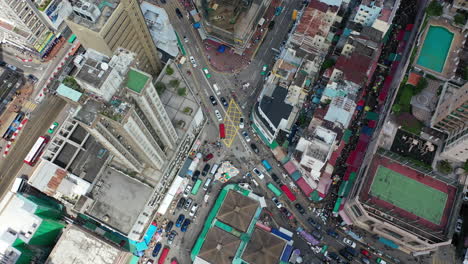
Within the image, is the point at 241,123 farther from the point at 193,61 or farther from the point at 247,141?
the point at 193,61

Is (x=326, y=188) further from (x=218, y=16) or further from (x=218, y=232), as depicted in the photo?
(x=218, y=16)

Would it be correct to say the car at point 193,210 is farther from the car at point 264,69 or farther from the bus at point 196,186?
the car at point 264,69

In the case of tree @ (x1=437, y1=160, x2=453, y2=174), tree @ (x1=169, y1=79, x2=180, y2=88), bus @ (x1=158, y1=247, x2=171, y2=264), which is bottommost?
bus @ (x1=158, y1=247, x2=171, y2=264)

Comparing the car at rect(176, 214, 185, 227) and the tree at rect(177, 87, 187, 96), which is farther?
the car at rect(176, 214, 185, 227)

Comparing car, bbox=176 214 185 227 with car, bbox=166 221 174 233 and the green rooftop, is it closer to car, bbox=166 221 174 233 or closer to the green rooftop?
car, bbox=166 221 174 233

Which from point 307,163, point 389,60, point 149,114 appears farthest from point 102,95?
point 389,60

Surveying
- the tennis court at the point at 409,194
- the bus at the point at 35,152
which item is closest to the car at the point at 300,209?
the tennis court at the point at 409,194

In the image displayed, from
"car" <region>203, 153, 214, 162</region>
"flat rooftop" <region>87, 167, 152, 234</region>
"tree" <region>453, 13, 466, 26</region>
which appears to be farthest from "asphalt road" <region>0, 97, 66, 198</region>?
"tree" <region>453, 13, 466, 26</region>
